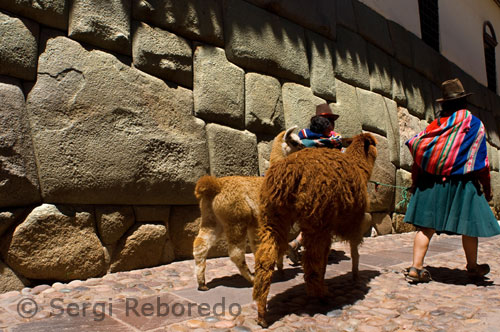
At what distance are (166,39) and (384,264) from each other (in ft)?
10.6

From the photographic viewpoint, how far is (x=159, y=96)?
148 inches

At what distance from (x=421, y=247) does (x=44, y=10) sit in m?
3.76

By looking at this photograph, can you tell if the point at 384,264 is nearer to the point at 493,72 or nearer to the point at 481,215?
the point at 481,215

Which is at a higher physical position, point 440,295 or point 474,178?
point 474,178

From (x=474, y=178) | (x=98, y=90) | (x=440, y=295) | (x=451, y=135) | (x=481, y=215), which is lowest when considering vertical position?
(x=440, y=295)

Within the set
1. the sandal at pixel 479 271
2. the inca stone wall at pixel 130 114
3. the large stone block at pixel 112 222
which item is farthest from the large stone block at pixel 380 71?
the large stone block at pixel 112 222

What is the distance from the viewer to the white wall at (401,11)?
290 inches

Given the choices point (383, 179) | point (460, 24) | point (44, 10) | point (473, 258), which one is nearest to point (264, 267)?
point (473, 258)

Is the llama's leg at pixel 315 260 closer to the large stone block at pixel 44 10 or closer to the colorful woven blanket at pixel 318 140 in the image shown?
the colorful woven blanket at pixel 318 140

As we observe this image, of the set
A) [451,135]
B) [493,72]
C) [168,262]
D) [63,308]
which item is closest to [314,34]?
[451,135]

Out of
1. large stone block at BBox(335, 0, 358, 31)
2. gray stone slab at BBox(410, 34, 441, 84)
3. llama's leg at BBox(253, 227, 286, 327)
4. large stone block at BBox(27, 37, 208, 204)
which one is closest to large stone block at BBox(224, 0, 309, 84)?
large stone block at BBox(27, 37, 208, 204)

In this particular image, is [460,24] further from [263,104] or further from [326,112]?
[263,104]

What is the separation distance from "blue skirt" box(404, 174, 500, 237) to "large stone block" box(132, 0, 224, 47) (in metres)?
2.76

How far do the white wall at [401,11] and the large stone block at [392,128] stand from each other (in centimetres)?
183
